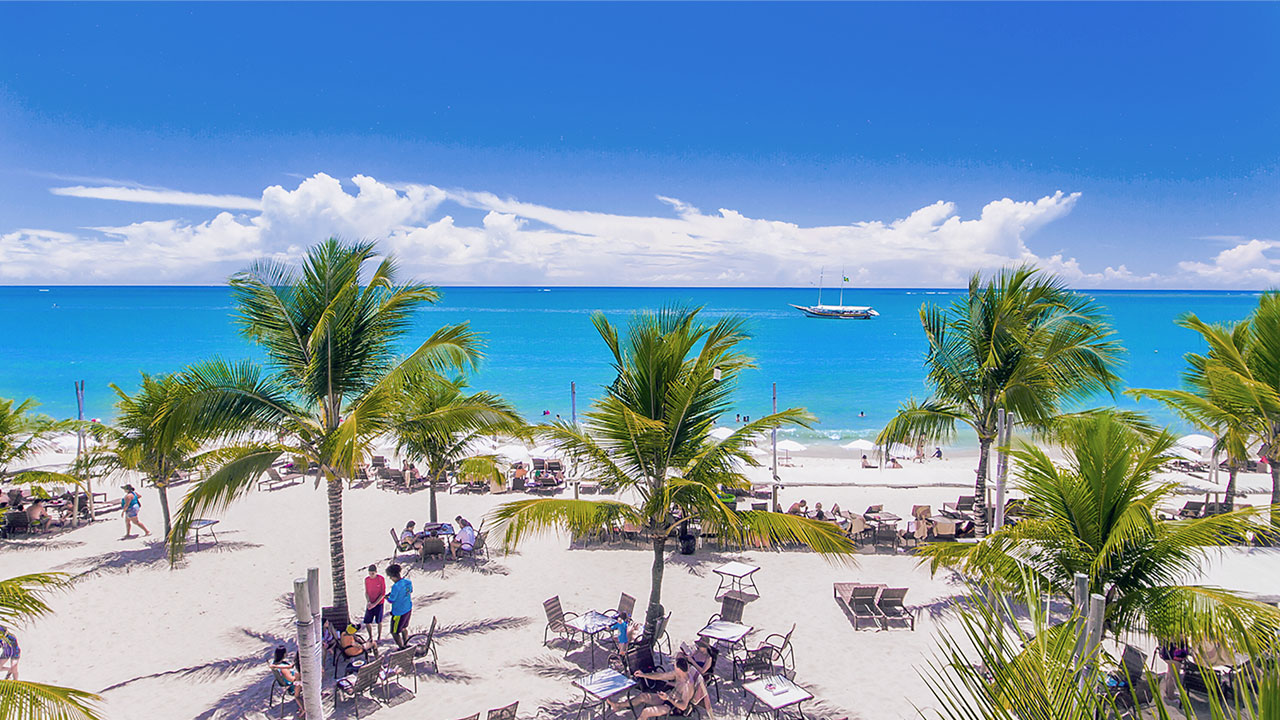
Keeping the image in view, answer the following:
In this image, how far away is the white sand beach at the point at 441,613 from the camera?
8.28 metres

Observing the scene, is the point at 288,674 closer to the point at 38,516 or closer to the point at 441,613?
the point at 441,613

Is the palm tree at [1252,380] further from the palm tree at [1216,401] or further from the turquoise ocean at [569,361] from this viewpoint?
the turquoise ocean at [569,361]

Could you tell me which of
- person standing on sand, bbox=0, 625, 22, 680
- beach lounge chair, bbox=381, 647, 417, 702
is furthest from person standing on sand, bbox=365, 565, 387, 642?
person standing on sand, bbox=0, 625, 22, 680

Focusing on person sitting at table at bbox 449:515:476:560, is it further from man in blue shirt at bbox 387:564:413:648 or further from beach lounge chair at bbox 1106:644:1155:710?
beach lounge chair at bbox 1106:644:1155:710

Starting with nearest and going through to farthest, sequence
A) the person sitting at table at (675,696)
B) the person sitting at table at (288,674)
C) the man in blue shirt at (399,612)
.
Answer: the person sitting at table at (675,696) < the person sitting at table at (288,674) < the man in blue shirt at (399,612)

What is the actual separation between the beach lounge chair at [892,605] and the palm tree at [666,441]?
3.14 m

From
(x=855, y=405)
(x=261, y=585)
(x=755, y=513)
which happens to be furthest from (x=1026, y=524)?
(x=855, y=405)

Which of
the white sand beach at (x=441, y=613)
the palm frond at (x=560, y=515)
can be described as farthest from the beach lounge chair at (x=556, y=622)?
the palm frond at (x=560, y=515)

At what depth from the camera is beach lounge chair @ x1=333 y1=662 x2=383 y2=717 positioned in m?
7.77

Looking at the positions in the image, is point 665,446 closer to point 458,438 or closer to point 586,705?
point 586,705

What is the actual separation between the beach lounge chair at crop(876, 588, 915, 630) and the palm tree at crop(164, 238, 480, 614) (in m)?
6.95

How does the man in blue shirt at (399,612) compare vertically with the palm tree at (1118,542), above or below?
below

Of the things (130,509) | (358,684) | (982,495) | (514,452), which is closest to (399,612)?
(358,684)

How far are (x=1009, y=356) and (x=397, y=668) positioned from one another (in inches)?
440
